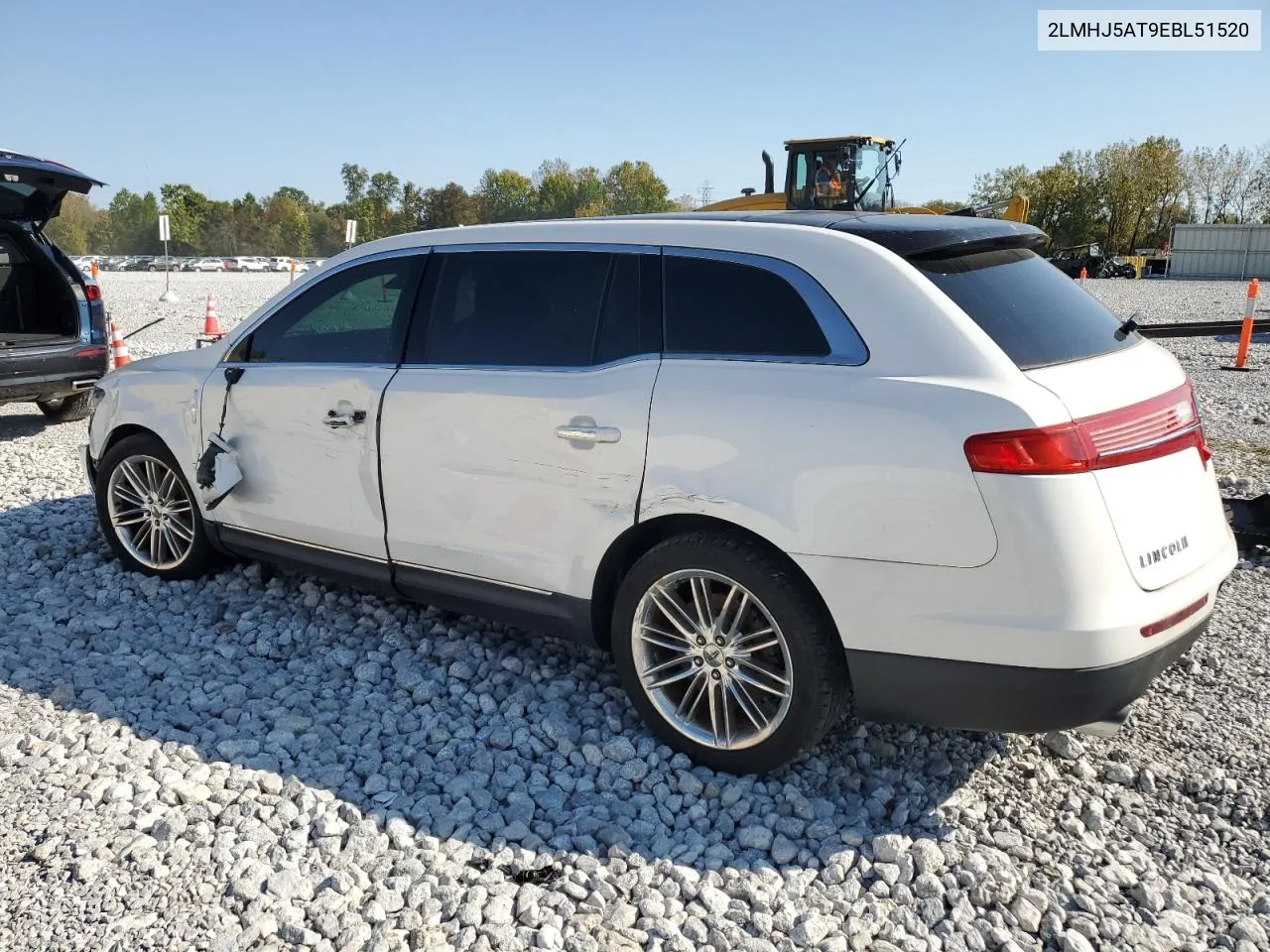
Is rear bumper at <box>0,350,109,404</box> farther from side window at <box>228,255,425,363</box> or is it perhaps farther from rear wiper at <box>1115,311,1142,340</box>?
rear wiper at <box>1115,311,1142,340</box>

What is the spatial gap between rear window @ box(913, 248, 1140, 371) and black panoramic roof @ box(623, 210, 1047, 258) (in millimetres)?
38

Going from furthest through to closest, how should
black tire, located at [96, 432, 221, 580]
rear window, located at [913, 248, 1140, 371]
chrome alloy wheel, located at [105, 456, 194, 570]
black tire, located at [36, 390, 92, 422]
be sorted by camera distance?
1. black tire, located at [36, 390, 92, 422]
2. chrome alloy wheel, located at [105, 456, 194, 570]
3. black tire, located at [96, 432, 221, 580]
4. rear window, located at [913, 248, 1140, 371]

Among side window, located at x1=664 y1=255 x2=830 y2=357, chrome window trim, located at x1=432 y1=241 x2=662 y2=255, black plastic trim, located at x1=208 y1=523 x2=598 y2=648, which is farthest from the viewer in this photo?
black plastic trim, located at x1=208 y1=523 x2=598 y2=648

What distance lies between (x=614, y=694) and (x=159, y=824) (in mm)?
1660

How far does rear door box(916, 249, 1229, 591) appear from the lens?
297 cm

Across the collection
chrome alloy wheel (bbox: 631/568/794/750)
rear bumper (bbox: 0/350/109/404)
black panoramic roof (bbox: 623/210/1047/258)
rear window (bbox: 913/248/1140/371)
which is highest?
black panoramic roof (bbox: 623/210/1047/258)

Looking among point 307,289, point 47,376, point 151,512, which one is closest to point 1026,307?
point 307,289

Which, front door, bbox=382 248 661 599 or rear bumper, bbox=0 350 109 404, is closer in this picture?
front door, bbox=382 248 661 599

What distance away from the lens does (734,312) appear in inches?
136

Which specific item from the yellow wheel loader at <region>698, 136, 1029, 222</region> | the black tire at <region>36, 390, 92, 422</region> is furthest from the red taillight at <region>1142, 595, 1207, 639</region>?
the yellow wheel loader at <region>698, 136, 1029, 222</region>

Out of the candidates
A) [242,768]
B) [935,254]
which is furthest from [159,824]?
[935,254]

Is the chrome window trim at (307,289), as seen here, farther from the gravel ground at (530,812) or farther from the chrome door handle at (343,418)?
the gravel ground at (530,812)

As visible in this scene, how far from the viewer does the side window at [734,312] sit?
333 centimetres

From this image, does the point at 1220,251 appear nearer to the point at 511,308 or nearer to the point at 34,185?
the point at 34,185
